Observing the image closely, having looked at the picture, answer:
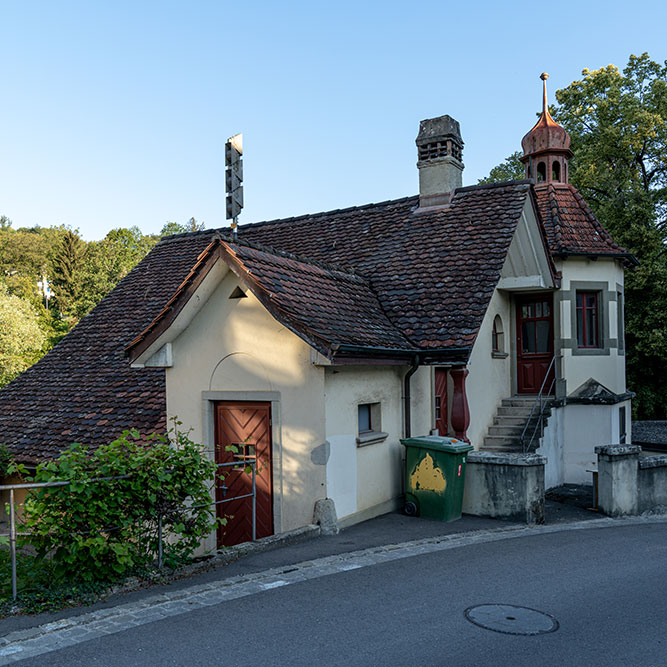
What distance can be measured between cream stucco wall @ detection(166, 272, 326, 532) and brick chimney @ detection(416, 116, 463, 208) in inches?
288

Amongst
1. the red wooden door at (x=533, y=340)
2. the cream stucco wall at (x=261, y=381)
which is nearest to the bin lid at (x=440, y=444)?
the cream stucco wall at (x=261, y=381)

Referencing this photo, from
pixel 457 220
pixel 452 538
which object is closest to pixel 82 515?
pixel 452 538

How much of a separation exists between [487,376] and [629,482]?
153 inches

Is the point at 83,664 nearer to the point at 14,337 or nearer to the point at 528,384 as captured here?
the point at 528,384

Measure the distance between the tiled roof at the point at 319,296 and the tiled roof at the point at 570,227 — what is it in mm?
2756

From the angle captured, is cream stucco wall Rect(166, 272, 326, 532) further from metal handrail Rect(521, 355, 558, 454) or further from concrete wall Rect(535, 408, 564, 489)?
concrete wall Rect(535, 408, 564, 489)

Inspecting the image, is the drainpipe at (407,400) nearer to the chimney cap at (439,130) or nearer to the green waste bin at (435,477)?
the green waste bin at (435,477)

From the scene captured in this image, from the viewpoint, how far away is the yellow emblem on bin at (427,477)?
1059 centimetres

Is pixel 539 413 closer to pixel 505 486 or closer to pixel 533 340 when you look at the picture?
pixel 533 340

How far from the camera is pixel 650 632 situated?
234 inches

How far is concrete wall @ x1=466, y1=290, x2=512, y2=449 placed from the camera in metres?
13.9

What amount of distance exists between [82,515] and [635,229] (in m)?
22.6

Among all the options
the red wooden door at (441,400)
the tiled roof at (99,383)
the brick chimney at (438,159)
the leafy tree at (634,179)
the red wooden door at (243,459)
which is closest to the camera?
the red wooden door at (243,459)

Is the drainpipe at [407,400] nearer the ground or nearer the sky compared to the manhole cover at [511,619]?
nearer the sky
